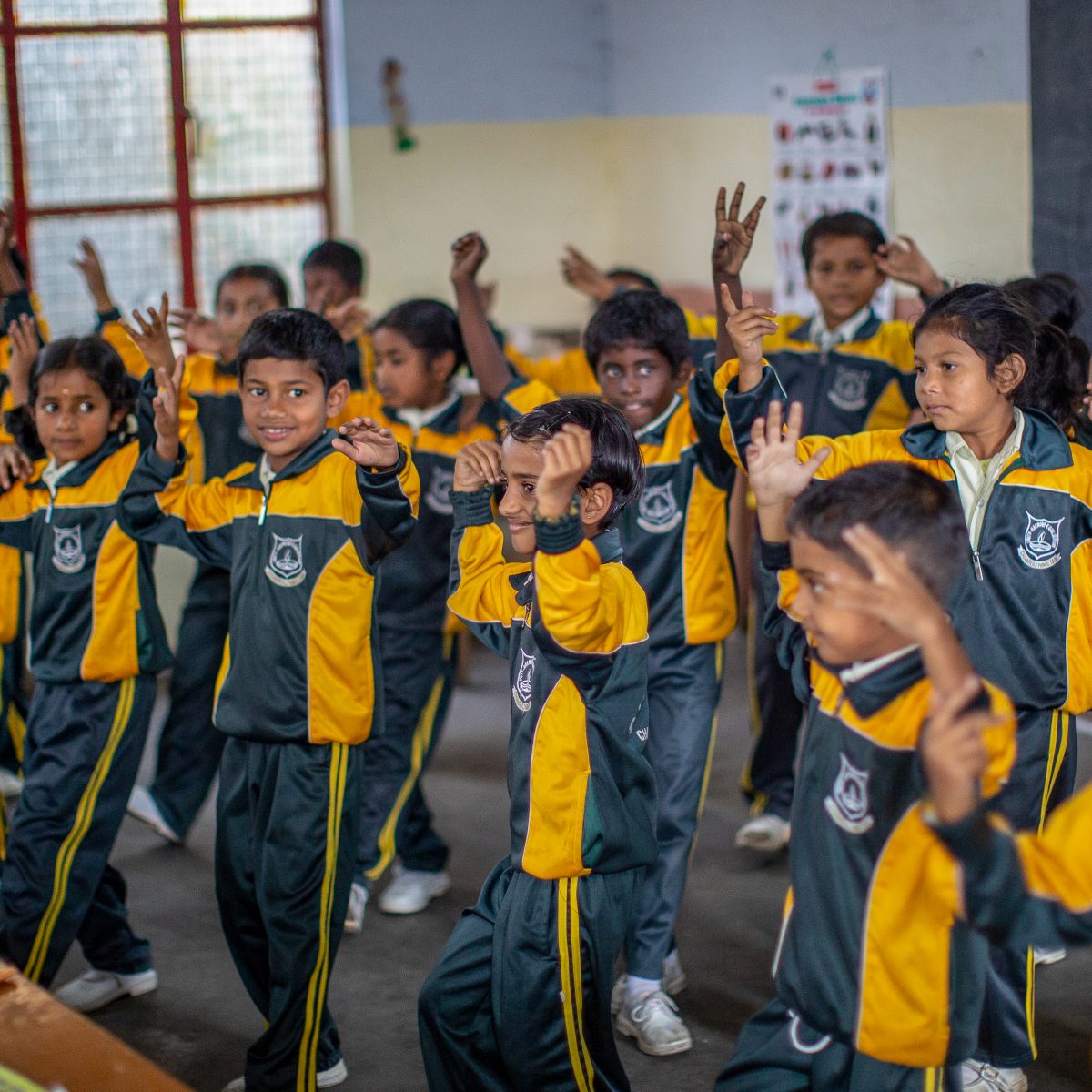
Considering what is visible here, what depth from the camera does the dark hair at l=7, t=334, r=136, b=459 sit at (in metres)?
2.91

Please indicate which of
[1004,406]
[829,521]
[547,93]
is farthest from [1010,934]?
[547,93]

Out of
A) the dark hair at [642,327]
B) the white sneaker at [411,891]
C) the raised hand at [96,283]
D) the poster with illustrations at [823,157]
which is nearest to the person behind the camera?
the dark hair at [642,327]

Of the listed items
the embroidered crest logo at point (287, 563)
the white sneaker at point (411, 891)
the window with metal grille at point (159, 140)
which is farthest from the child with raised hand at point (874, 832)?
the window with metal grille at point (159, 140)

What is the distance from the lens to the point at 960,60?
470 cm

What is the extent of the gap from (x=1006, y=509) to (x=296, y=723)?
3.93 feet

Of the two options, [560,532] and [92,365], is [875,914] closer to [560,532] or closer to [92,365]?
[560,532]

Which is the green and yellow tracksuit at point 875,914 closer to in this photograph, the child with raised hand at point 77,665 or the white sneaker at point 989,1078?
the white sneaker at point 989,1078

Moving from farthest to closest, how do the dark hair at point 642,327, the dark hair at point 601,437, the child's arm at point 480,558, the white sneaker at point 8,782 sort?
the white sneaker at point 8,782, the dark hair at point 642,327, the child's arm at point 480,558, the dark hair at point 601,437

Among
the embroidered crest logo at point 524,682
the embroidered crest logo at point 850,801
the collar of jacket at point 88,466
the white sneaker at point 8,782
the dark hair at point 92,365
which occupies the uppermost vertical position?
the dark hair at point 92,365

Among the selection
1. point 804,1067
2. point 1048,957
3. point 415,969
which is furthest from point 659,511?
point 804,1067

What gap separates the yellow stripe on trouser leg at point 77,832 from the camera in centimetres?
277

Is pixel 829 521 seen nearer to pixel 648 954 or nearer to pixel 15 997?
pixel 15 997

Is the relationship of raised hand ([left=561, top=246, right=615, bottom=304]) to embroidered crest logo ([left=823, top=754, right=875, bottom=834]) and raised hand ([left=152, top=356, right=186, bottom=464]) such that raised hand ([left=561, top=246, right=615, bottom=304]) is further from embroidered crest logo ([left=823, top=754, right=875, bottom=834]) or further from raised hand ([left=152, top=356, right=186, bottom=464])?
embroidered crest logo ([left=823, top=754, right=875, bottom=834])

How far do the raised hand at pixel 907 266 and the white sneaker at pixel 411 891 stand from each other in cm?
174
